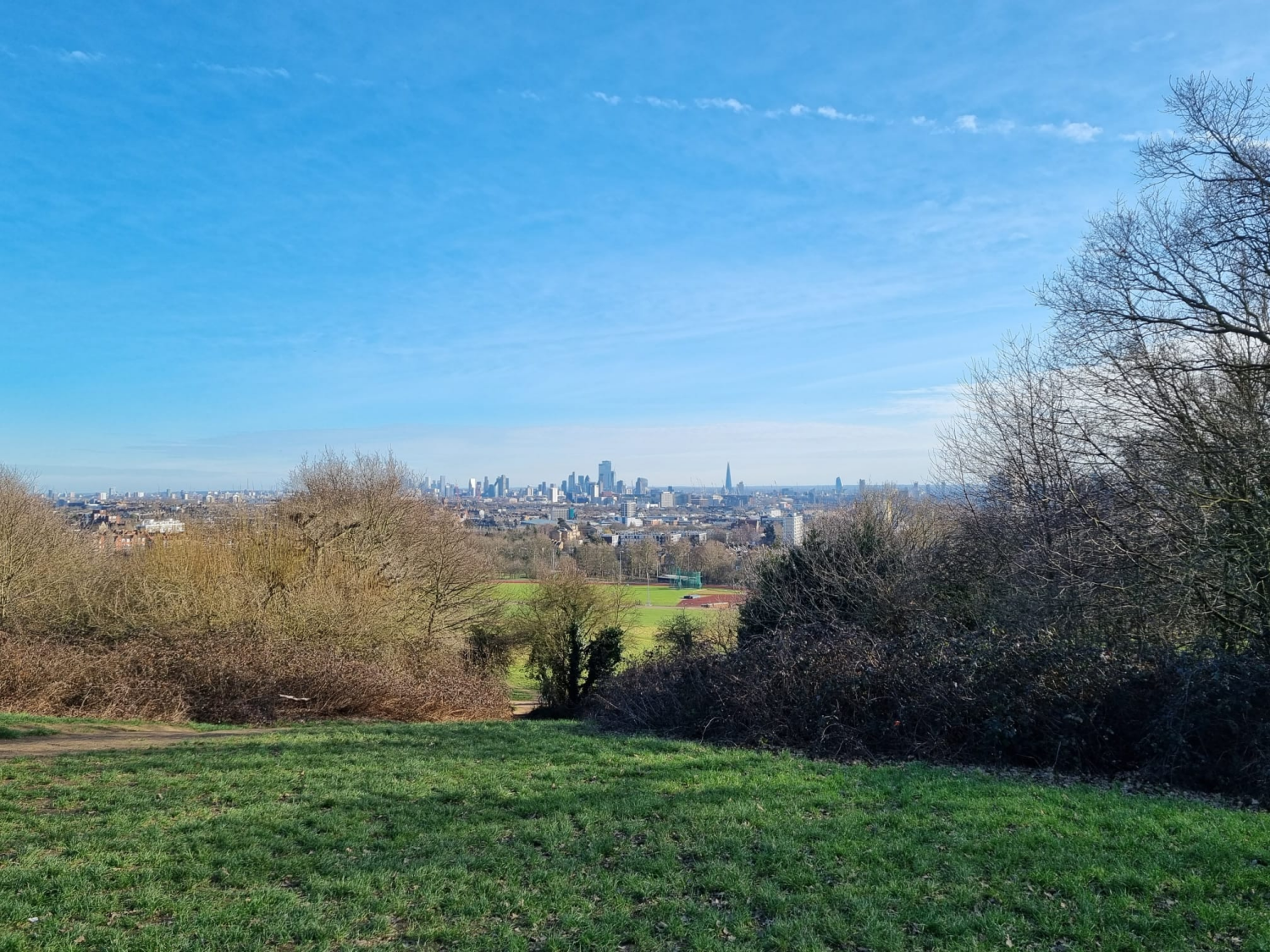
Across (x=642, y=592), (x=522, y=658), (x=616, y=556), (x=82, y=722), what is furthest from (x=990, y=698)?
(x=616, y=556)

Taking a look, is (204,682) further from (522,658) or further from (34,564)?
(522,658)

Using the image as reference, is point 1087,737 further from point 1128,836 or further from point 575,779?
point 575,779

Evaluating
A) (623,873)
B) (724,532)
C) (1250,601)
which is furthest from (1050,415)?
(724,532)

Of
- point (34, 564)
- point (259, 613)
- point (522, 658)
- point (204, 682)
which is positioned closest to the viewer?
point (204, 682)

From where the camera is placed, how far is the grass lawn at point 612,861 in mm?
4270

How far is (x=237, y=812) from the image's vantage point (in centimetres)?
632

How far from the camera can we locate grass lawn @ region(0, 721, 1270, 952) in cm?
427

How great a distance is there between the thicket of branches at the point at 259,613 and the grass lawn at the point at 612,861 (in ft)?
27.1

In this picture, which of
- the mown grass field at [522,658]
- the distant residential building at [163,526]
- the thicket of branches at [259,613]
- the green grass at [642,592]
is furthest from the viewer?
the green grass at [642,592]

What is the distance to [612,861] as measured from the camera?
530 centimetres

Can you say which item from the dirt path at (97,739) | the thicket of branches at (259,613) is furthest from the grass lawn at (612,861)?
the thicket of branches at (259,613)

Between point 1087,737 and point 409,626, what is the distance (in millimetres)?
18897

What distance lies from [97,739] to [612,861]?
30.9ft

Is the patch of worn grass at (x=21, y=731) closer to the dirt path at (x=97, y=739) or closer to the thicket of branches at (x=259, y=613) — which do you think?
the dirt path at (x=97, y=739)
